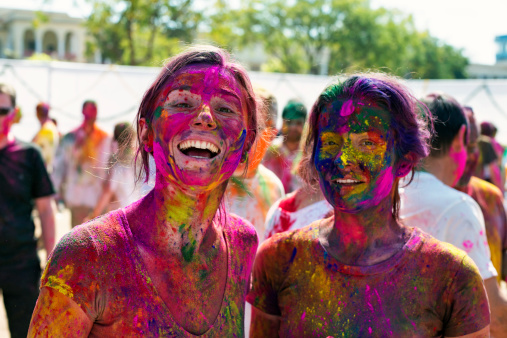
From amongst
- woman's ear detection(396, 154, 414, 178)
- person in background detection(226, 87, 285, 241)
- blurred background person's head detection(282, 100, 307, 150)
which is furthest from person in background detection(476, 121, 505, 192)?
woman's ear detection(396, 154, 414, 178)

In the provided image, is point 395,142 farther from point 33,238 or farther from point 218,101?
point 33,238

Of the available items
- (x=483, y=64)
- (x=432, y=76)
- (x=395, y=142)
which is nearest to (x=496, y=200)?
(x=395, y=142)

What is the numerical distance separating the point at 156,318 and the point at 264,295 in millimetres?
490

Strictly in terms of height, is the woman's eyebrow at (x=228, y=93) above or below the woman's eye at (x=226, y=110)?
above

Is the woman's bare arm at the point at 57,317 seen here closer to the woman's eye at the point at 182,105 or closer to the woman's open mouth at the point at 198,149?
the woman's open mouth at the point at 198,149

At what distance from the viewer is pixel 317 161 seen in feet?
6.11

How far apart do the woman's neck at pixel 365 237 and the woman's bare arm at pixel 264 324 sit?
309 millimetres

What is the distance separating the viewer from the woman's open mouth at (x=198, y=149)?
163 centimetres

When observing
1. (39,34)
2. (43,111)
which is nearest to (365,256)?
(43,111)

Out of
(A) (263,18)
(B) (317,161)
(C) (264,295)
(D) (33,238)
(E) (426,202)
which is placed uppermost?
(A) (263,18)

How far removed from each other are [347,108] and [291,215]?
91 cm

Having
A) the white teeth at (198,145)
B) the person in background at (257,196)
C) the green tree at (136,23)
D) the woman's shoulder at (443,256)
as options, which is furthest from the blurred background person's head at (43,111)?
the green tree at (136,23)

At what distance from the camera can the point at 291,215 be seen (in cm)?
262

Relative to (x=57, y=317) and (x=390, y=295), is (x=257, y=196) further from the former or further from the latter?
(x=57, y=317)
